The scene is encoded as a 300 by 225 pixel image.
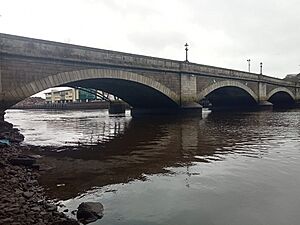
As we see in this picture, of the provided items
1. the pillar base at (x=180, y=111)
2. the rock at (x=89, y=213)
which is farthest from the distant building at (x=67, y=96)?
the rock at (x=89, y=213)

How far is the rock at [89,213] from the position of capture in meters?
5.24

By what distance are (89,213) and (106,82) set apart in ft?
80.2

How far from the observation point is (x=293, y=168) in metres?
8.77

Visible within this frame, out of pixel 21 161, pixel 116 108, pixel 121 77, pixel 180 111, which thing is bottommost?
pixel 21 161

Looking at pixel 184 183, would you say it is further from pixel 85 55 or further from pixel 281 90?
pixel 281 90

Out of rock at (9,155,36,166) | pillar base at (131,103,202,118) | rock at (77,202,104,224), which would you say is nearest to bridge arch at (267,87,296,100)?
pillar base at (131,103,202,118)

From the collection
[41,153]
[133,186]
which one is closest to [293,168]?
[133,186]

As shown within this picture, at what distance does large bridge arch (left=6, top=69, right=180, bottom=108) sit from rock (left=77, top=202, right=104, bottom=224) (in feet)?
50.5

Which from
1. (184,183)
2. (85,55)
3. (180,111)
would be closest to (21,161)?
(184,183)

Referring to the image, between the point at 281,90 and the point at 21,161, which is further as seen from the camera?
the point at 281,90

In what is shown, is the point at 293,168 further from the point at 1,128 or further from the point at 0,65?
the point at 0,65

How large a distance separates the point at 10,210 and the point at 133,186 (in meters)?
2.88

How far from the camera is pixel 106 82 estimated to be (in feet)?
95.7

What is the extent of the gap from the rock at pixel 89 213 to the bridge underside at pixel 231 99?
46941 mm
